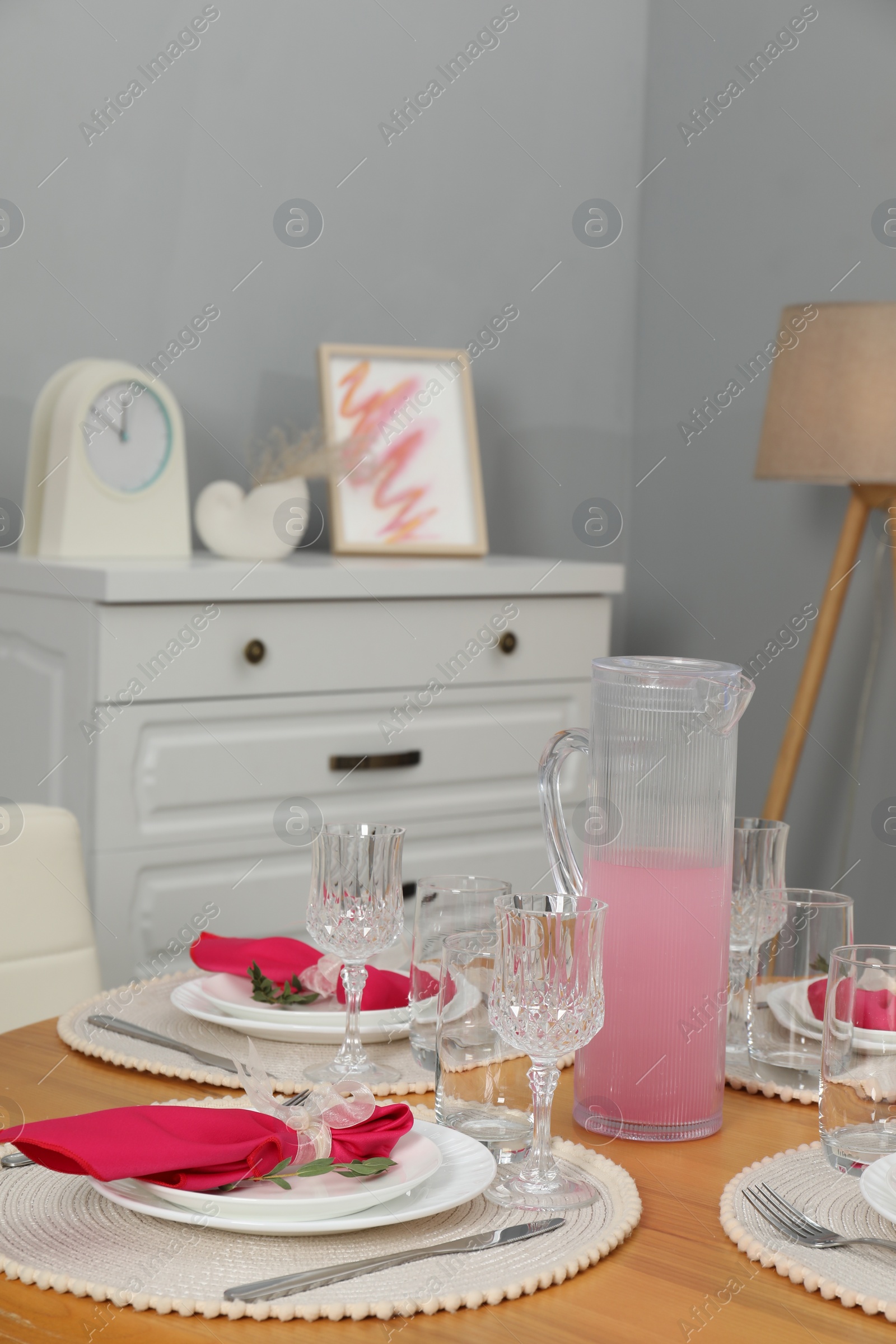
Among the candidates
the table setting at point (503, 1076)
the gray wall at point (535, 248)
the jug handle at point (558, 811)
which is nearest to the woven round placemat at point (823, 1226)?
the table setting at point (503, 1076)

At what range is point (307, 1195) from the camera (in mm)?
733

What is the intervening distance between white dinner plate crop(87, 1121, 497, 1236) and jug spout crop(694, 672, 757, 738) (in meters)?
0.31

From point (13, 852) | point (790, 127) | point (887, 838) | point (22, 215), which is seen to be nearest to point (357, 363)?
point (22, 215)

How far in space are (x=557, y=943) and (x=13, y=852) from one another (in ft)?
2.46

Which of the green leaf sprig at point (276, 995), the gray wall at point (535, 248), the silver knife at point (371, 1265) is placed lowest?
the silver knife at point (371, 1265)

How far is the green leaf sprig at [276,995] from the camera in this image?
1.09 m

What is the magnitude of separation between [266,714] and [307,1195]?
152 cm

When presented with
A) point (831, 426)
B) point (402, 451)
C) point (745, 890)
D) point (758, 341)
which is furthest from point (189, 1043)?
point (758, 341)

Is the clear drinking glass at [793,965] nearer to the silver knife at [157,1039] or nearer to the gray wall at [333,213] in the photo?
the silver knife at [157,1039]

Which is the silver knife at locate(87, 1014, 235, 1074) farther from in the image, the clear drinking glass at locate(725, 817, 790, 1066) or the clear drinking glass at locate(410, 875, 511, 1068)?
the clear drinking glass at locate(725, 817, 790, 1066)

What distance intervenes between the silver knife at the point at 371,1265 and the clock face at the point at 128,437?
5.80 ft

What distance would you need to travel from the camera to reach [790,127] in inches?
116

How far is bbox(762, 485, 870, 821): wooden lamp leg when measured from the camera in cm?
251

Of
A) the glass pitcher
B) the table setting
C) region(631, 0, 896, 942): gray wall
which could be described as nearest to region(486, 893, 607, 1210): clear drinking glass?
the table setting
